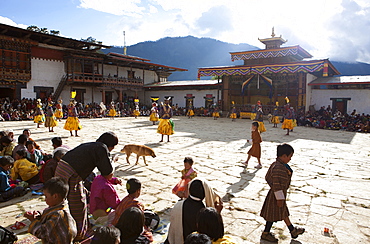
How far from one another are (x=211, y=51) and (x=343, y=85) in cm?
8196

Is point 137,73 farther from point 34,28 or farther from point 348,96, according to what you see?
point 348,96

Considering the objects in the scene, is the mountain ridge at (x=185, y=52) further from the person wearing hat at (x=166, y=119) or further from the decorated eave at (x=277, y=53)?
the person wearing hat at (x=166, y=119)

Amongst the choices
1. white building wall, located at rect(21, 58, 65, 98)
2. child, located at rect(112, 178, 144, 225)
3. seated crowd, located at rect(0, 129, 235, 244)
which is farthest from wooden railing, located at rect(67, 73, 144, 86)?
child, located at rect(112, 178, 144, 225)

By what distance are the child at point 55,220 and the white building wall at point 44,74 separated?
77.2ft

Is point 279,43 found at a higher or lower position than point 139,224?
higher

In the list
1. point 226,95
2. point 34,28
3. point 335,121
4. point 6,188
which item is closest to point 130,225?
point 6,188

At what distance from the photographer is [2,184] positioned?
14.5ft

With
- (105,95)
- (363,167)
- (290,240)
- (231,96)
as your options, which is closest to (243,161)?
(363,167)

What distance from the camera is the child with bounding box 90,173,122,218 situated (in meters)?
3.05

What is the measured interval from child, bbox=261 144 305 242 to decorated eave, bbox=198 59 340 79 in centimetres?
1837

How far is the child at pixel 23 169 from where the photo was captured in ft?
16.2

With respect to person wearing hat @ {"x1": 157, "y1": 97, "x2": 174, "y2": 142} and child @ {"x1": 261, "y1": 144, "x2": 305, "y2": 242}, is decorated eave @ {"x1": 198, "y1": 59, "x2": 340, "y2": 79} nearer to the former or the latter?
person wearing hat @ {"x1": 157, "y1": 97, "x2": 174, "y2": 142}

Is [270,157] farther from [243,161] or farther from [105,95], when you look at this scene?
[105,95]

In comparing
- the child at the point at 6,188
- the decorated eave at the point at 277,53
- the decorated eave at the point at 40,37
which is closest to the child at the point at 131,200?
the child at the point at 6,188
